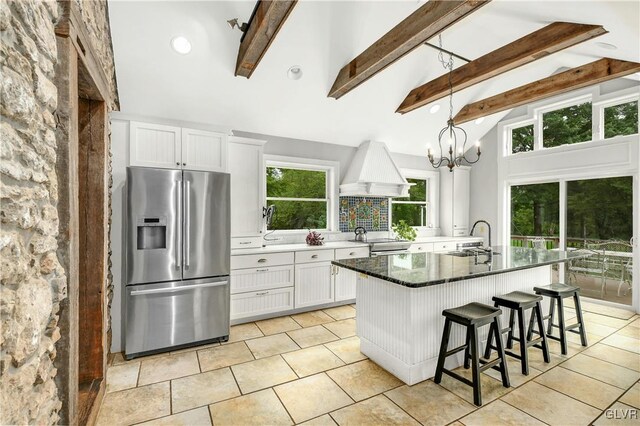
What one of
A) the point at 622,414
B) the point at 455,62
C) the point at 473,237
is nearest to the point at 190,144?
the point at 455,62

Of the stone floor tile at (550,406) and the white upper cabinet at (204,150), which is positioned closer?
the stone floor tile at (550,406)

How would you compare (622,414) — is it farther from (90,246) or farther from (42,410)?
(90,246)

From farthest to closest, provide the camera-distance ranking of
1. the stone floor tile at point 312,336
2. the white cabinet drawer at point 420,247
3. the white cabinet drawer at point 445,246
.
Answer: the white cabinet drawer at point 445,246 < the white cabinet drawer at point 420,247 < the stone floor tile at point 312,336

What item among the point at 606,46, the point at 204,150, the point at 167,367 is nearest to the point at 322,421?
the point at 167,367

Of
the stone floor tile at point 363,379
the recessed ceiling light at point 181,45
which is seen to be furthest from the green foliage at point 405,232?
the recessed ceiling light at point 181,45

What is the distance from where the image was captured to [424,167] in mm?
6434

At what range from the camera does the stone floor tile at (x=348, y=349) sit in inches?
121

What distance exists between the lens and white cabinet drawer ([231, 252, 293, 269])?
3836 millimetres

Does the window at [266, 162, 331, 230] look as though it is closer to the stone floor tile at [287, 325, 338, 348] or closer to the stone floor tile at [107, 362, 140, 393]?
the stone floor tile at [287, 325, 338, 348]

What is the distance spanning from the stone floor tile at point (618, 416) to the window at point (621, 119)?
3867 mm

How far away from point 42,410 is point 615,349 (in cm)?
449

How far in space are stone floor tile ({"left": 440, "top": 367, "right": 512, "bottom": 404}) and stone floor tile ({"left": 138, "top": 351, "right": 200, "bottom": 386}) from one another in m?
2.09

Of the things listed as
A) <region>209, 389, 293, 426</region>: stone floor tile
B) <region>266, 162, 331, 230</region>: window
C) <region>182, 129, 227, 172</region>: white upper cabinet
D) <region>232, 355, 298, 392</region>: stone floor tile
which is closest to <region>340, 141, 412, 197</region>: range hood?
<region>266, 162, 331, 230</region>: window

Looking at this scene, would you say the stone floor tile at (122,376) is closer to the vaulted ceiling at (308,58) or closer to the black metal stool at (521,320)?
the vaulted ceiling at (308,58)
